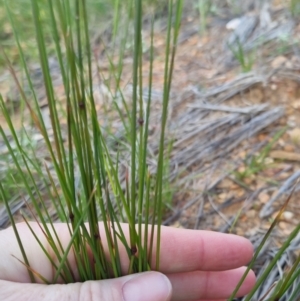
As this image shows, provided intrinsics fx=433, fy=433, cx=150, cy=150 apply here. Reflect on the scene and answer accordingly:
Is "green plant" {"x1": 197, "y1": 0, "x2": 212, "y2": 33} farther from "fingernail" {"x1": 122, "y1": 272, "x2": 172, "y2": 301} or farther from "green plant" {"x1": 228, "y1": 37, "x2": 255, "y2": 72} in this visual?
"fingernail" {"x1": 122, "y1": 272, "x2": 172, "y2": 301}

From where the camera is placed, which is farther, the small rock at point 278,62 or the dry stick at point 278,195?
the small rock at point 278,62

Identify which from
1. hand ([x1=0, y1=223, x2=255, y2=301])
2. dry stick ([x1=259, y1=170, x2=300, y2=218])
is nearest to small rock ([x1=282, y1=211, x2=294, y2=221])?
dry stick ([x1=259, y1=170, x2=300, y2=218])

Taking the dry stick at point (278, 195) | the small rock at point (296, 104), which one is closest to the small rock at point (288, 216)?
the dry stick at point (278, 195)

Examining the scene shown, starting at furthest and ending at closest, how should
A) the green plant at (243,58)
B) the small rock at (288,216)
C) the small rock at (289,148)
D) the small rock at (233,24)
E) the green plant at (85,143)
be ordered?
the small rock at (233,24)
the green plant at (243,58)
the small rock at (289,148)
the small rock at (288,216)
the green plant at (85,143)

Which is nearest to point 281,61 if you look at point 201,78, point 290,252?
point 201,78

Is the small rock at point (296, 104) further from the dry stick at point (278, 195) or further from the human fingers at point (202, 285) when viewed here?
the human fingers at point (202, 285)

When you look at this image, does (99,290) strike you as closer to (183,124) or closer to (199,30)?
(183,124)

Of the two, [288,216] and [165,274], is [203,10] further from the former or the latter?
[165,274]

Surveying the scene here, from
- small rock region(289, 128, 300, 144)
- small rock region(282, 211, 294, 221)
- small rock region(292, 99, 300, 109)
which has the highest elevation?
small rock region(292, 99, 300, 109)
